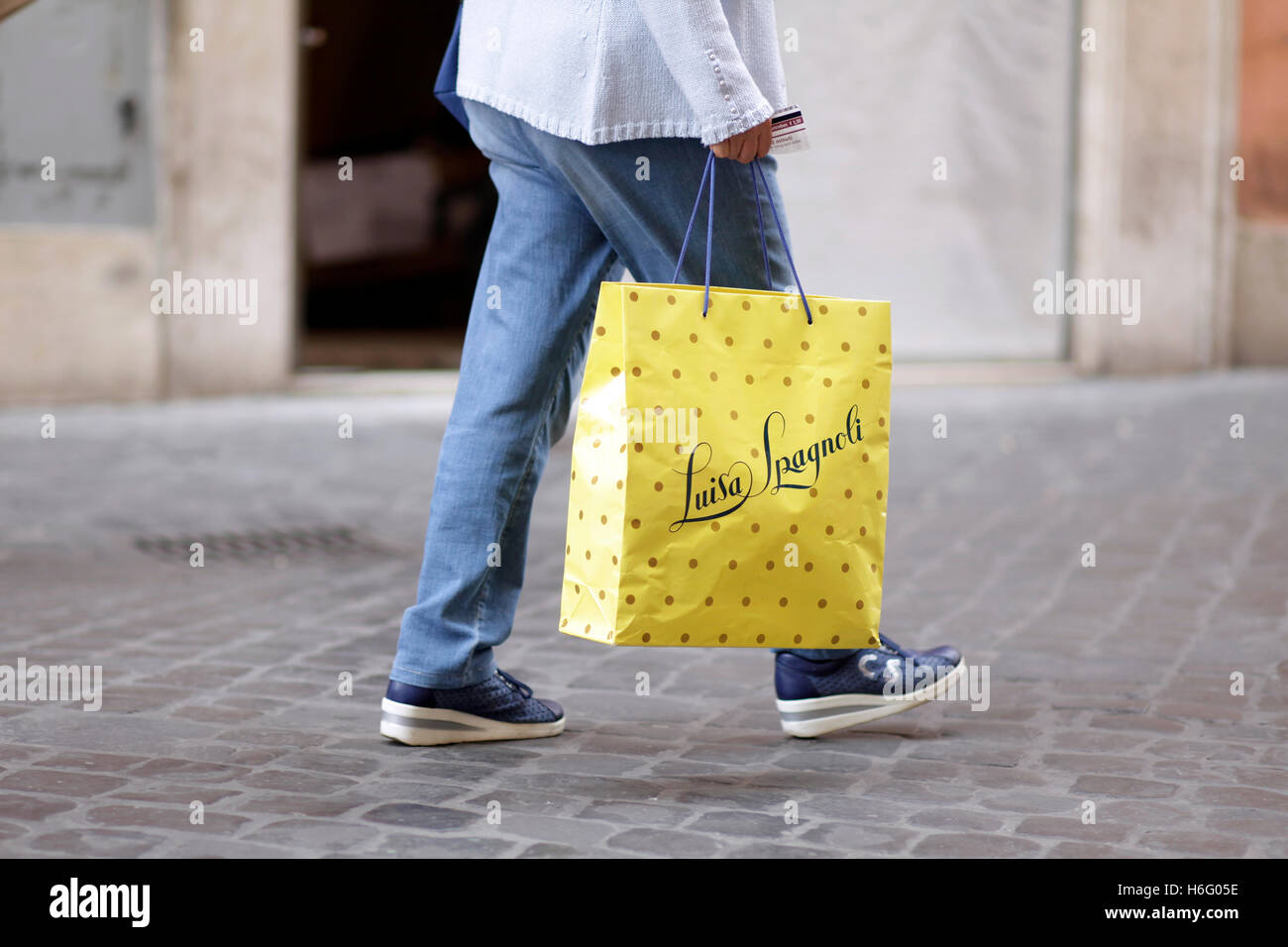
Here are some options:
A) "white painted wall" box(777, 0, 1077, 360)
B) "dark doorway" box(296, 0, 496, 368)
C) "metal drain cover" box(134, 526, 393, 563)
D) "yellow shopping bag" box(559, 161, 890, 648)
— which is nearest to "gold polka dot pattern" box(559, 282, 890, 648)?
"yellow shopping bag" box(559, 161, 890, 648)

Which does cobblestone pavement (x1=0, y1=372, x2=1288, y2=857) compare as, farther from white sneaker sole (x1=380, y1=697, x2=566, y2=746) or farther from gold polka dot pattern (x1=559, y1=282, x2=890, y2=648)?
gold polka dot pattern (x1=559, y1=282, x2=890, y2=648)

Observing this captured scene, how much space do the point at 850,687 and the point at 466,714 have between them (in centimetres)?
74

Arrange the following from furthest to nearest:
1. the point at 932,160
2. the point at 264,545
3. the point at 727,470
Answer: the point at 932,160, the point at 264,545, the point at 727,470

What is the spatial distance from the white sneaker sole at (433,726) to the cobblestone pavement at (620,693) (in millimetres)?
34

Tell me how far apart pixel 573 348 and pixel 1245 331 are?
10.7 meters

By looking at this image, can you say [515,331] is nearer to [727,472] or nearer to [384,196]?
[727,472]

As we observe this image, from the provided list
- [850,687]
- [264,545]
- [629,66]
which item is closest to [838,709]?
[850,687]

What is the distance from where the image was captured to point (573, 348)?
3154mm

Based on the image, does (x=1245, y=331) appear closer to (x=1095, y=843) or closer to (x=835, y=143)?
(x=835, y=143)

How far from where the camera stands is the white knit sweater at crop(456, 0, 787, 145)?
2824mm

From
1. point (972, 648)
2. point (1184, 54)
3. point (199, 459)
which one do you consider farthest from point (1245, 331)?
point (972, 648)

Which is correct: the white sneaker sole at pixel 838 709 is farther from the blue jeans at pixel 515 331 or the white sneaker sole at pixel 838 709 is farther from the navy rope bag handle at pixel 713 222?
the navy rope bag handle at pixel 713 222

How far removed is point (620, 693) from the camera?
3.69 metres

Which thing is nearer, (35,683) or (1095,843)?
(1095,843)
